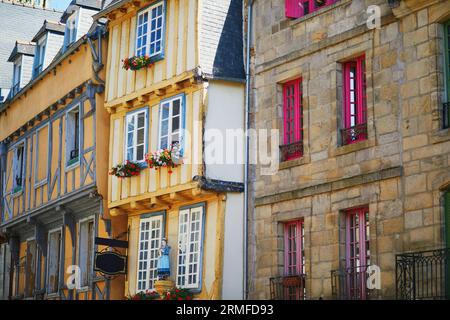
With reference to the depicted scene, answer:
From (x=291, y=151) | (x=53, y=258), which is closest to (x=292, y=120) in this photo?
(x=291, y=151)

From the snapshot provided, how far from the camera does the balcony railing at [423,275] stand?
49.9 ft

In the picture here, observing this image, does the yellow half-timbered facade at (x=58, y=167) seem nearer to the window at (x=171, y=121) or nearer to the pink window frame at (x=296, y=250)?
the window at (x=171, y=121)

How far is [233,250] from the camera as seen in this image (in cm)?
1944

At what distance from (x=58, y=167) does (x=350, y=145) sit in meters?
9.12

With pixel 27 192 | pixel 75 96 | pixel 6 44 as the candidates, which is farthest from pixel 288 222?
pixel 6 44

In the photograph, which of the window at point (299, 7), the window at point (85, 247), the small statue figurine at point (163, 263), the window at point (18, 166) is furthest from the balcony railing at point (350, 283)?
the window at point (18, 166)

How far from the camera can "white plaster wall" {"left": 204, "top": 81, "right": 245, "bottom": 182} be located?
19.7m

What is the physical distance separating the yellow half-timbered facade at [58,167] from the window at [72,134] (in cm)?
2

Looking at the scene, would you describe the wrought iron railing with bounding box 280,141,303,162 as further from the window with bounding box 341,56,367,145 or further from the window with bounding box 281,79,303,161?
the window with bounding box 341,56,367,145

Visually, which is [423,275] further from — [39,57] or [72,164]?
[39,57]

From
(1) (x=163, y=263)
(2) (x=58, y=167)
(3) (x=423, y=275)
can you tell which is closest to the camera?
(3) (x=423, y=275)

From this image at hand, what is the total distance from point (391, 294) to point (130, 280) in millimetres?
6792

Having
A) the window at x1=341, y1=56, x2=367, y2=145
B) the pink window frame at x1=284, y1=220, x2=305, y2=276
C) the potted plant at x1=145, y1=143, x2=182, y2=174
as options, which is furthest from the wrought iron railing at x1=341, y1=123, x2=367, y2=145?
the potted plant at x1=145, y1=143, x2=182, y2=174

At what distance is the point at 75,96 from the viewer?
78.6 feet
